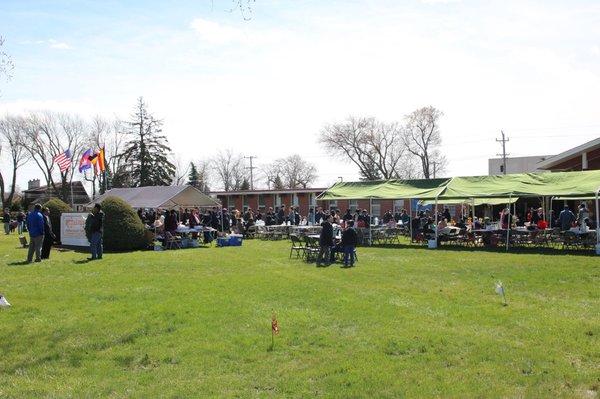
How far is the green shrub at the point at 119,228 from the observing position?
66.3 ft

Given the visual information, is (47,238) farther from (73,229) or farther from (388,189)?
(388,189)

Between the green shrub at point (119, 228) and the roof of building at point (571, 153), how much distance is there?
18648 mm

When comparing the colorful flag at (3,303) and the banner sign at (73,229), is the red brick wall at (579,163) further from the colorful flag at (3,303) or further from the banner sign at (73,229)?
the colorful flag at (3,303)

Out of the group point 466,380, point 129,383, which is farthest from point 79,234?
point 466,380

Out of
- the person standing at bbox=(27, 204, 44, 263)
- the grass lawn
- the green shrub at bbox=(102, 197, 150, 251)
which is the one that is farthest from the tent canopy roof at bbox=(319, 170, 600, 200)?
the person standing at bbox=(27, 204, 44, 263)

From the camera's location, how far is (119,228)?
20.2 m

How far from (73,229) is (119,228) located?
3205 mm

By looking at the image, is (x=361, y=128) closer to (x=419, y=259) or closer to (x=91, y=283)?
(x=419, y=259)

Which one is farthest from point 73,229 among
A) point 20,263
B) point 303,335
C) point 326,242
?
point 303,335

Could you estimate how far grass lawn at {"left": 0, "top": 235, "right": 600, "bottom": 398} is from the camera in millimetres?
5848

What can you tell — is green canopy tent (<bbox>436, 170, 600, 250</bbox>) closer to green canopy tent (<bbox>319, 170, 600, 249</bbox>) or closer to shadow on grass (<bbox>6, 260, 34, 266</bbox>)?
green canopy tent (<bbox>319, 170, 600, 249</bbox>)

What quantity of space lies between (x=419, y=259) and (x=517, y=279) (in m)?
4.87

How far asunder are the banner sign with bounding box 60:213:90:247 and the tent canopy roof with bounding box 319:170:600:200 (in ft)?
32.3

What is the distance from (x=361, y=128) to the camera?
2758 inches
